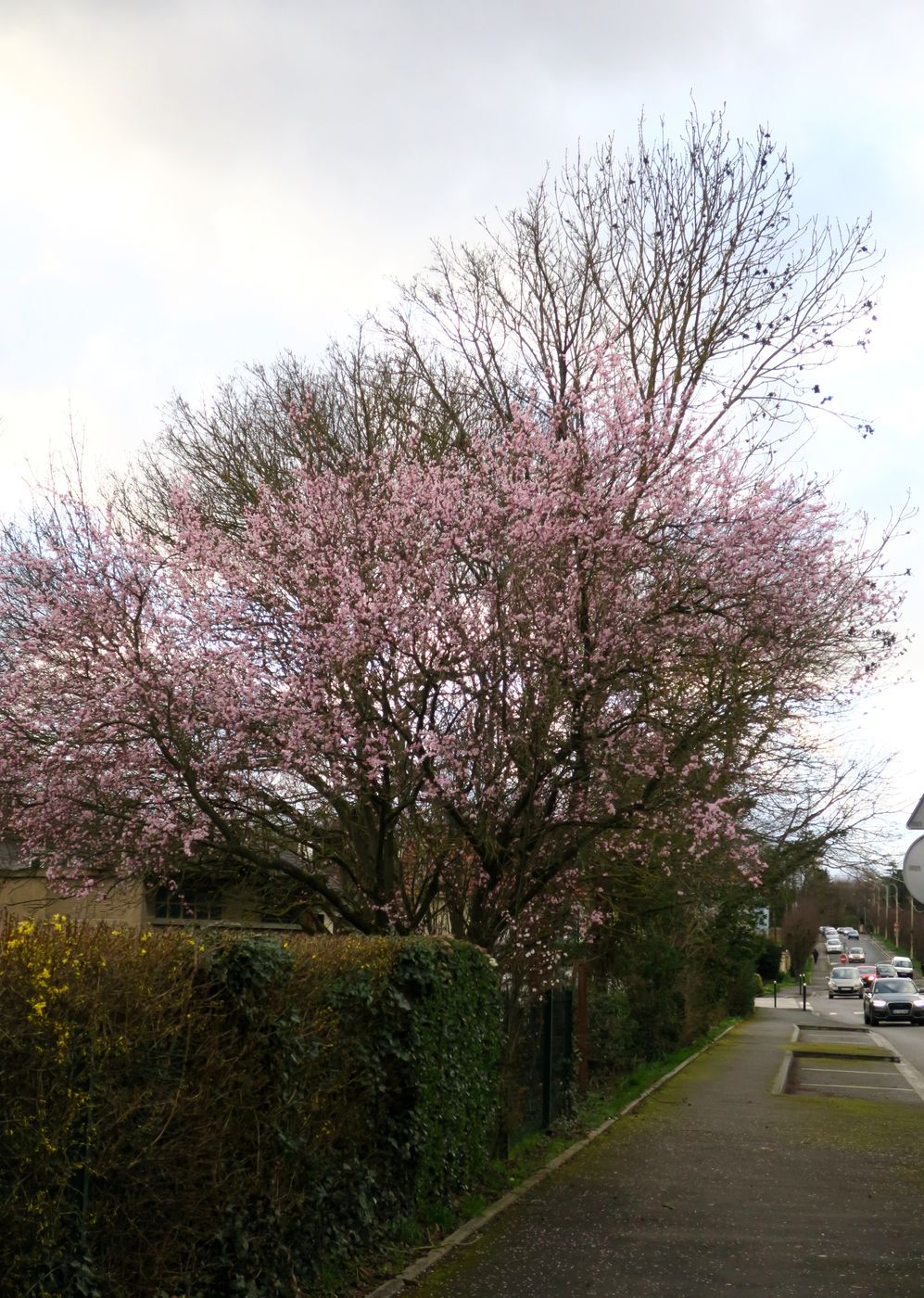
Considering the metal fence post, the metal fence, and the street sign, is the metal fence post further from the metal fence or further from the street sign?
the street sign

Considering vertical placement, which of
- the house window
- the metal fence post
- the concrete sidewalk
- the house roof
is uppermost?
the house roof

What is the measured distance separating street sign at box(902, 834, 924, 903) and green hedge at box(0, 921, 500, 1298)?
10.7 feet

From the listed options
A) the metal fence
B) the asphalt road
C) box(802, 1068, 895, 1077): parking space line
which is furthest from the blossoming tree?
the asphalt road

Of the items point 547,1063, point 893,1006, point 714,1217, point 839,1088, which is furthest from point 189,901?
point 893,1006

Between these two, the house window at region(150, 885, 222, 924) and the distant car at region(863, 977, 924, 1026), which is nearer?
the house window at region(150, 885, 222, 924)

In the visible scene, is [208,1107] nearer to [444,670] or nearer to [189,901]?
[444,670]

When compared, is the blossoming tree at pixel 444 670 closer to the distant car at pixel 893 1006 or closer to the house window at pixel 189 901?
the house window at pixel 189 901

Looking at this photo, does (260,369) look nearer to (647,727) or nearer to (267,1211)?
(647,727)

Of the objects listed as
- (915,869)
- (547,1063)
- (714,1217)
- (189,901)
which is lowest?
(714,1217)

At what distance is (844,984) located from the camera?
6625 cm

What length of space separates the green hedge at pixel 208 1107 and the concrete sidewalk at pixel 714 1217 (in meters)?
0.84

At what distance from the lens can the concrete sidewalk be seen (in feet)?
25.6

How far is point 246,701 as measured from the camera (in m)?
13.0

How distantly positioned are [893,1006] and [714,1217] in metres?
38.2
